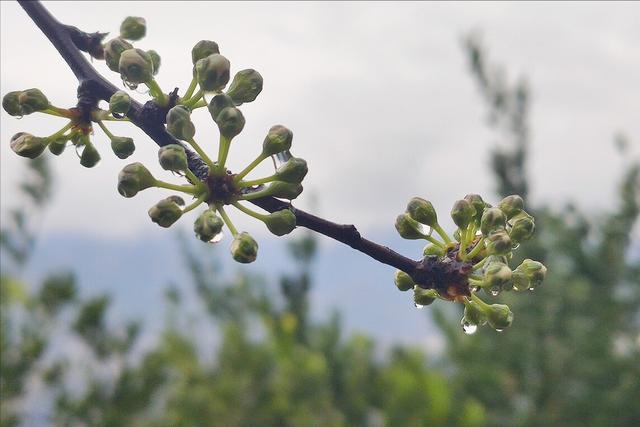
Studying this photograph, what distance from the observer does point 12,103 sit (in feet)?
4.31

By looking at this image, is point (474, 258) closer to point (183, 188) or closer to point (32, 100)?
point (183, 188)

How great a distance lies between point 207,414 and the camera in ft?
41.4

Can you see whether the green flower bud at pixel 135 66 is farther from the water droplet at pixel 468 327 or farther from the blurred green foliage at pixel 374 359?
the blurred green foliage at pixel 374 359

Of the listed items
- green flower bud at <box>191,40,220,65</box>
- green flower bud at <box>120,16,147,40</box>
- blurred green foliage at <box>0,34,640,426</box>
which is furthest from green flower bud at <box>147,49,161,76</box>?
blurred green foliage at <box>0,34,640,426</box>

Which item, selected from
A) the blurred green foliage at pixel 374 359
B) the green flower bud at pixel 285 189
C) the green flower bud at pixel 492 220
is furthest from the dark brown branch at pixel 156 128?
the blurred green foliage at pixel 374 359

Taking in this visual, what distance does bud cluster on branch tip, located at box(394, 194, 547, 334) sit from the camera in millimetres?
1209

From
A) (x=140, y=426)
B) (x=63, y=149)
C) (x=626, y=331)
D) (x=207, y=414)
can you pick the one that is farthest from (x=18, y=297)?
(x=63, y=149)

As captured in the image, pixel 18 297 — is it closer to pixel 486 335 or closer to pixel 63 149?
pixel 486 335

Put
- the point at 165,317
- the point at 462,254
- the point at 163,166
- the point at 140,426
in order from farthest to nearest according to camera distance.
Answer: the point at 165,317 → the point at 140,426 → the point at 462,254 → the point at 163,166

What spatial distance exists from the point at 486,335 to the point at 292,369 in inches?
112

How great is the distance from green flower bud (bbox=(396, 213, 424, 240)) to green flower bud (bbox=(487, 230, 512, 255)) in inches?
6.8

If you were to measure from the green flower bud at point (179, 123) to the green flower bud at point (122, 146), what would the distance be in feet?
0.72

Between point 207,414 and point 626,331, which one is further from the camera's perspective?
point 207,414

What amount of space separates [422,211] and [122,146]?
0.56 meters
